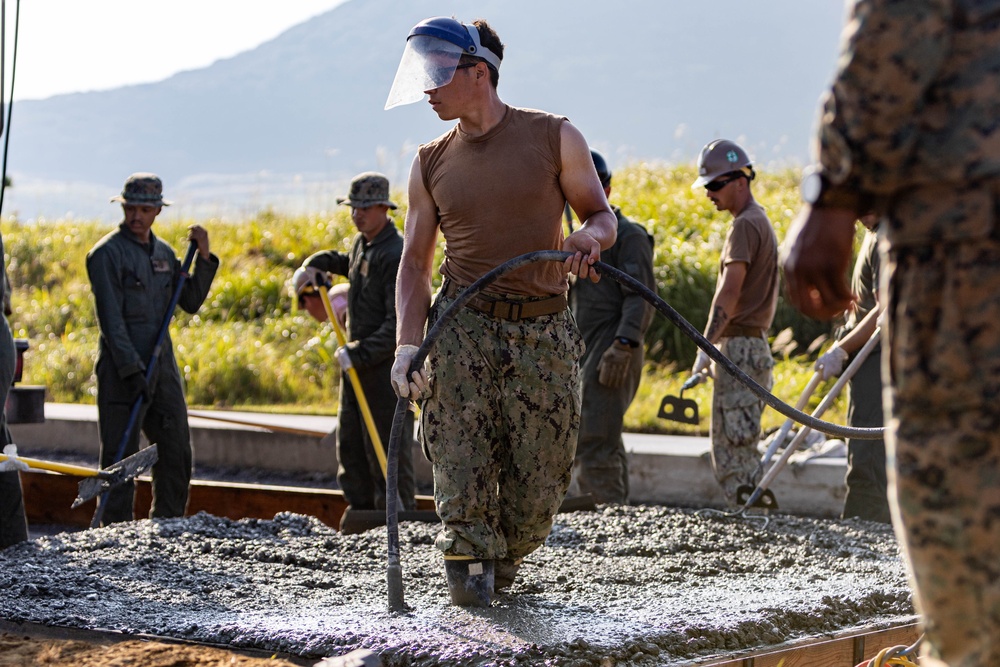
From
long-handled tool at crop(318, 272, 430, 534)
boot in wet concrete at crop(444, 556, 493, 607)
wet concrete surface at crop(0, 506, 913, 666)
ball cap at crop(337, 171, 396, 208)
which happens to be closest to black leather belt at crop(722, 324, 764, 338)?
wet concrete surface at crop(0, 506, 913, 666)

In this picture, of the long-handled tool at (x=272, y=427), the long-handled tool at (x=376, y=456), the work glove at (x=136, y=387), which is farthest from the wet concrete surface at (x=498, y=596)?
the long-handled tool at (x=272, y=427)

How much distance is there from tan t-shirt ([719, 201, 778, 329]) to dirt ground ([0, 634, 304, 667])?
379cm

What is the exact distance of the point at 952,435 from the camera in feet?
8.04

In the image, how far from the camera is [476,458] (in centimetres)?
468

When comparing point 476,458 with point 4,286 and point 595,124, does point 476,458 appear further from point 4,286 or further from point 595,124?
point 595,124

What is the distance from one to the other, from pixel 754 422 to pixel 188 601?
3.30m

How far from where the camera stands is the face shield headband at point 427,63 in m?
4.60

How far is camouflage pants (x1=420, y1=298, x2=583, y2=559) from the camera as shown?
15.3 ft

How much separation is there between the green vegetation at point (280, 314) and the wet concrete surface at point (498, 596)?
15.0 feet

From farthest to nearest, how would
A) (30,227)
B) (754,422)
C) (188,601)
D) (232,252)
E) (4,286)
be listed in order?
(30,227) → (232,252) → (754,422) → (4,286) → (188,601)

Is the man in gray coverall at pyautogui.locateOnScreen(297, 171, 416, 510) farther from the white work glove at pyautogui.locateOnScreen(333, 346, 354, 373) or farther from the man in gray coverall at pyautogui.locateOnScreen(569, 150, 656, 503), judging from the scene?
the man in gray coverall at pyautogui.locateOnScreen(569, 150, 656, 503)

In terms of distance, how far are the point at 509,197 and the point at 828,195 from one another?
224 centimetres

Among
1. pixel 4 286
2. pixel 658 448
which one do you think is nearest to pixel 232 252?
pixel 658 448

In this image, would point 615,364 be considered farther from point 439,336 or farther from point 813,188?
point 813,188
